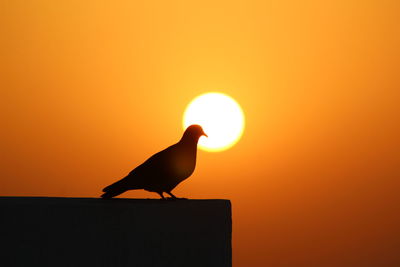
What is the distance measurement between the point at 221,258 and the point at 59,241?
5.46 ft

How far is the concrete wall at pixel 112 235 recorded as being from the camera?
5.42 metres

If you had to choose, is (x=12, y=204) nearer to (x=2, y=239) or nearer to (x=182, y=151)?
(x=2, y=239)

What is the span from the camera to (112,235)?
18.1ft

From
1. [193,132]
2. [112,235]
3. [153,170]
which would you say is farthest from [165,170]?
[112,235]

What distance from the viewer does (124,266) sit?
17.9 ft

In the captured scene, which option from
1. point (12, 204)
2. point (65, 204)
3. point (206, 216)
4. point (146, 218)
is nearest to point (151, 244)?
point (146, 218)

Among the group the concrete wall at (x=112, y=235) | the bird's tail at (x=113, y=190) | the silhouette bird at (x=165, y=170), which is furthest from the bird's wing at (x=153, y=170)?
the concrete wall at (x=112, y=235)

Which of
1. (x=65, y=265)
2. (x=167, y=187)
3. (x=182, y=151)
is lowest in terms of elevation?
(x=65, y=265)

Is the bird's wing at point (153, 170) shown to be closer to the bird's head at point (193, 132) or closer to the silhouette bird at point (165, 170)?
the silhouette bird at point (165, 170)

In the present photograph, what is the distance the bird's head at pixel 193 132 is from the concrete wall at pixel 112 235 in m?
1.81

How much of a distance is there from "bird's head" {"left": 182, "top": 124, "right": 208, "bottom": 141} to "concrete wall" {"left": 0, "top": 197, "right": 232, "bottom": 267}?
5.93ft

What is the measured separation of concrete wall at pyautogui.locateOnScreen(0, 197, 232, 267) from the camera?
17.8 ft

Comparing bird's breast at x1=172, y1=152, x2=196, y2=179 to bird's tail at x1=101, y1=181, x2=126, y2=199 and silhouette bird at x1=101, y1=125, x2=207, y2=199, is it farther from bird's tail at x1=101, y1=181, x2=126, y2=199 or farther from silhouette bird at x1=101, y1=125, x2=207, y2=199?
bird's tail at x1=101, y1=181, x2=126, y2=199

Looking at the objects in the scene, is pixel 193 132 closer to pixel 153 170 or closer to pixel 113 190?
pixel 153 170
